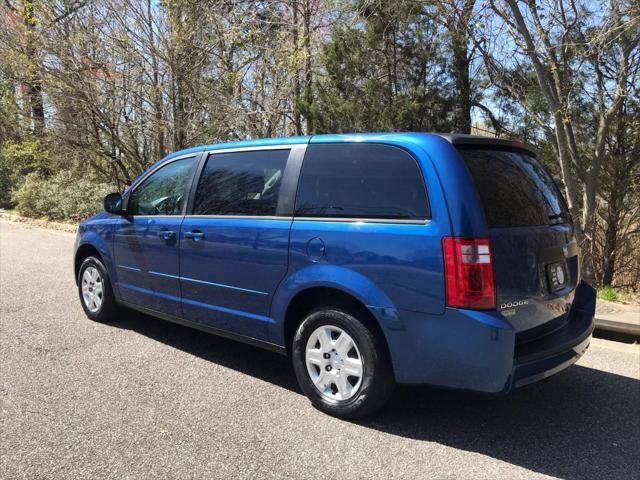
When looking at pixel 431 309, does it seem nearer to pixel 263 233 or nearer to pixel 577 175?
pixel 263 233

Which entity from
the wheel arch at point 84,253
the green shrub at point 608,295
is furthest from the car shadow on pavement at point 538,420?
the green shrub at point 608,295

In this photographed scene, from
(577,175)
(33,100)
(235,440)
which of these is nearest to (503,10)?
(577,175)

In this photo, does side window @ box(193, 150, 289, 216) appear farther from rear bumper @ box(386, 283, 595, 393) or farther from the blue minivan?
rear bumper @ box(386, 283, 595, 393)

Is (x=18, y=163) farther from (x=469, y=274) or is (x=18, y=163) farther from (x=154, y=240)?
(x=469, y=274)

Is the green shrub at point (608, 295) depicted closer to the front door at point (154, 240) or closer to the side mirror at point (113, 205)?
the front door at point (154, 240)

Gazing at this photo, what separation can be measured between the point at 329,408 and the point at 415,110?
20.7 ft

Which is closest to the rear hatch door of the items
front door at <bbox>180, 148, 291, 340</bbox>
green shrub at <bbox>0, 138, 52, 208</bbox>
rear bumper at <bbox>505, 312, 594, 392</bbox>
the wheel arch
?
rear bumper at <bbox>505, 312, 594, 392</bbox>

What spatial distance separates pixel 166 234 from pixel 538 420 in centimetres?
310

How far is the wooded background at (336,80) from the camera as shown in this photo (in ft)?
24.9

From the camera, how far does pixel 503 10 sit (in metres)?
7.32

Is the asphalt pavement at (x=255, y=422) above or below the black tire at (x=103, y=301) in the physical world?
below

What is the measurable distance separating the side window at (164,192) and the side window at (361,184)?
4.50 ft

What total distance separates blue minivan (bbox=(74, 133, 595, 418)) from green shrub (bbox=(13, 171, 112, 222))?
12.0m

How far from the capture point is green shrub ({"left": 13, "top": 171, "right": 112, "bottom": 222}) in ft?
50.7
